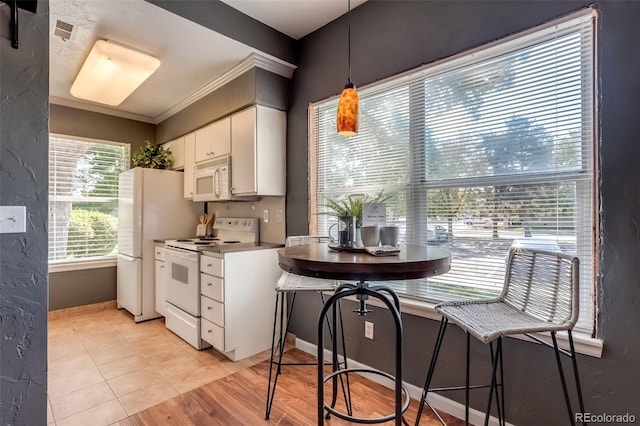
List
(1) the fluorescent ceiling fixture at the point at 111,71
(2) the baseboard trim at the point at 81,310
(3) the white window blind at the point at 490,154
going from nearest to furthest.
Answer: (3) the white window blind at the point at 490,154 → (1) the fluorescent ceiling fixture at the point at 111,71 → (2) the baseboard trim at the point at 81,310

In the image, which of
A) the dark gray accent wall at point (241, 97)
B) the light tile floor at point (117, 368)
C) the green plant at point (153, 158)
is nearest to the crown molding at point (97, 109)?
the green plant at point (153, 158)

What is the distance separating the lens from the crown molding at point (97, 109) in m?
3.63

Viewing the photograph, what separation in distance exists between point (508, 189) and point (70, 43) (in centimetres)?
314

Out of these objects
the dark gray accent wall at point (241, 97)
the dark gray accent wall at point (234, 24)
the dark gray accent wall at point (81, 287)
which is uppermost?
the dark gray accent wall at point (234, 24)

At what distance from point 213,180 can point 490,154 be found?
2.38 metres

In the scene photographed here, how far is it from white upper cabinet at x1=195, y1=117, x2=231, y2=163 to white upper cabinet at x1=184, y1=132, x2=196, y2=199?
10cm

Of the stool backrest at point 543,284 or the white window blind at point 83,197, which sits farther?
the white window blind at point 83,197

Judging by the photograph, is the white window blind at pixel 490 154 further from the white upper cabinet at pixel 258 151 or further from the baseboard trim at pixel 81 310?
the baseboard trim at pixel 81 310

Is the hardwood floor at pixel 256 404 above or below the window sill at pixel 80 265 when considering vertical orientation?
below

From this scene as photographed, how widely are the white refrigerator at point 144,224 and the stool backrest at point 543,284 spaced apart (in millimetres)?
3339

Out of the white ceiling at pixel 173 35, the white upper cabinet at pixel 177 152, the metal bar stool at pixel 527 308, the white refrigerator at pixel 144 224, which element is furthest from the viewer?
the white upper cabinet at pixel 177 152

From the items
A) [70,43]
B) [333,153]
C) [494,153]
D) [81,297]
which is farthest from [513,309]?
[81,297]

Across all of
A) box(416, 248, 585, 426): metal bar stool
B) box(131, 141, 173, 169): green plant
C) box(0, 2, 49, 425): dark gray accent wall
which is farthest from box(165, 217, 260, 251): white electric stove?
box(416, 248, 585, 426): metal bar stool

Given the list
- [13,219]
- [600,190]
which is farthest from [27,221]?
[600,190]
